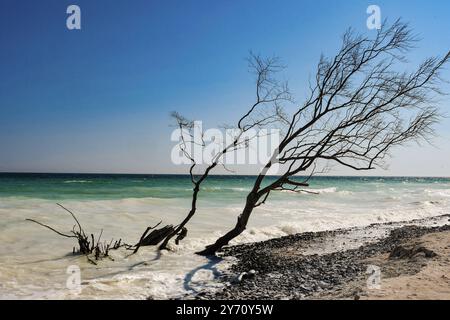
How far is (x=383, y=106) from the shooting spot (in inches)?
408

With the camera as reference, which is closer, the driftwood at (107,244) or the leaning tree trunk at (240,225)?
the driftwood at (107,244)

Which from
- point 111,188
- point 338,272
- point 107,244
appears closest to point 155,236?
point 107,244

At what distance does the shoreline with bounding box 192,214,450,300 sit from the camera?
624cm

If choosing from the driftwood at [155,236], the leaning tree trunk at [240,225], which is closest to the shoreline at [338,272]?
the leaning tree trunk at [240,225]

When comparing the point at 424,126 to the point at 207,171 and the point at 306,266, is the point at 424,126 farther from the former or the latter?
the point at 207,171

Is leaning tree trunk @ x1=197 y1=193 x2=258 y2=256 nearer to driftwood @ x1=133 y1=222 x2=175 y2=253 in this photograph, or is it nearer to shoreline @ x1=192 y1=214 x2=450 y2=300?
shoreline @ x1=192 y1=214 x2=450 y2=300

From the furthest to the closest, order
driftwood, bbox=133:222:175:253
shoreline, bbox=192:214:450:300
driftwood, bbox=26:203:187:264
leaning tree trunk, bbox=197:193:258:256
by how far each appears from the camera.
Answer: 1. driftwood, bbox=133:222:175:253
2. leaning tree trunk, bbox=197:193:258:256
3. driftwood, bbox=26:203:187:264
4. shoreline, bbox=192:214:450:300

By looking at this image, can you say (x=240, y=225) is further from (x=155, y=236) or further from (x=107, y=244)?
(x=107, y=244)

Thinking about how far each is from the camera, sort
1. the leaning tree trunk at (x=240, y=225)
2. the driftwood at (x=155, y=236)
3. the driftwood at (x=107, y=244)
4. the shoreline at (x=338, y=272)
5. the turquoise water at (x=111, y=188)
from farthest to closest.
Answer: the turquoise water at (x=111, y=188) → the driftwood at (x=155, y=236) → the leaning tree trunk at (x=240, y=225) → the driftwood at (x=107, y=244) → the shoreline at (x=338, y=272)

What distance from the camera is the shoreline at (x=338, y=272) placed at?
6.24 metres

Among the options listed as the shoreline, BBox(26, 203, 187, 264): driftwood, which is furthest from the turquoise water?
the shoreline

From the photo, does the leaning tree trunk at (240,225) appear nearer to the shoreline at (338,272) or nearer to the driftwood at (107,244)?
the shoreline at (338,272)
